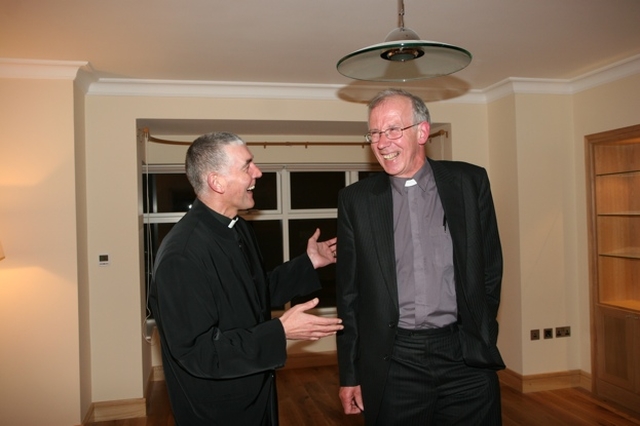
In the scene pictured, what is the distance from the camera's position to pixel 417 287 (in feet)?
6.35

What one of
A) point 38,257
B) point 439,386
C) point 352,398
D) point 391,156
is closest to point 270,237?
point 38,257

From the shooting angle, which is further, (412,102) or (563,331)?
(563,331)

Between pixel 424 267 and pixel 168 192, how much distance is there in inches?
156

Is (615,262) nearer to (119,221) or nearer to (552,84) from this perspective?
(552,84)

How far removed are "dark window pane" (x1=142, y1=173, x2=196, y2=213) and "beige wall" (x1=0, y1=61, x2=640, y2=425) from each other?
4.07 ft

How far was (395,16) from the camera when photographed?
2885mm

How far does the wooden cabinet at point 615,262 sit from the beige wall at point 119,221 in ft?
0.47

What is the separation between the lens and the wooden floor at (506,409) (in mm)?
3852

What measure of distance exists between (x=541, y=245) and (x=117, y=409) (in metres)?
3.72

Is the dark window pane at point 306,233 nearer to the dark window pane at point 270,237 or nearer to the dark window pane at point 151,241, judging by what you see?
the dark window pane at point 270,237

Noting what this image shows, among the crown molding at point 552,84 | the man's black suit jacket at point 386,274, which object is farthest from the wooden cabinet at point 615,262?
the man's black suit jacket at point 386,274

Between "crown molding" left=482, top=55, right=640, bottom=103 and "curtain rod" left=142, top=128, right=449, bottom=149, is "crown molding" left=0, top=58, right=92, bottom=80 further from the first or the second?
"crown molding" left=482, top=55, right=640, bottom=103

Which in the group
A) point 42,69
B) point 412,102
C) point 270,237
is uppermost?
point 42,69

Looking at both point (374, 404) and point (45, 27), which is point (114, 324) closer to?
point (45, 27)
